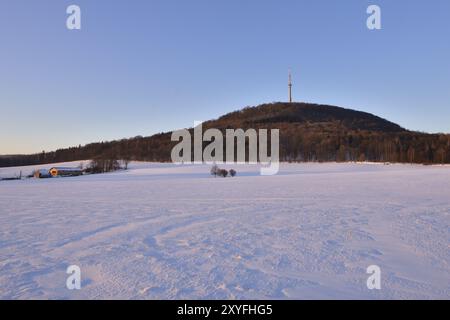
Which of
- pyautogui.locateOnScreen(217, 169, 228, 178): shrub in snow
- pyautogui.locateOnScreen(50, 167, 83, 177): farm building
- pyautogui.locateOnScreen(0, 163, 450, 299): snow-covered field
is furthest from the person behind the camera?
pyautogui.locateOnScreen(50, 167, 83, 177): farm building

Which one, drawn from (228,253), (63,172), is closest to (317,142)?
(63,172)

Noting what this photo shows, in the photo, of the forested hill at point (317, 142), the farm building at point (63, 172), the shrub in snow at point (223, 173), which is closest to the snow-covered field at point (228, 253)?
the shrub in snow at point (223, 173)

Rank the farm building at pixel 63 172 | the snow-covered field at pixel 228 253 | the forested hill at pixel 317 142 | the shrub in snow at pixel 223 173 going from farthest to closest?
the forested hill at pixel 317 142, the farm building at pixel 63 172, the shrub in snow at pixel 223 173, the snow-covered field at pixel 228 253

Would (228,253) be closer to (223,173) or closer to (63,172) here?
(223,173)

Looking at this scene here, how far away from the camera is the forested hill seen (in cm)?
6625

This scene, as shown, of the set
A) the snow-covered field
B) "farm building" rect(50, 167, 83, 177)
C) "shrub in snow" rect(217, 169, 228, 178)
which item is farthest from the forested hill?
the snow-covered field

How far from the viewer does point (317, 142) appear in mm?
75312

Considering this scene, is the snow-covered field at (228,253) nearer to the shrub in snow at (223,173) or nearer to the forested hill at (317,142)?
the shrub in snow at (223,173)

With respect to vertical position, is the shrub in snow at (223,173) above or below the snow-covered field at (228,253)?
above

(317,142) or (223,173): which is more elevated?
(317,142)

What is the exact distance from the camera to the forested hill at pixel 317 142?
66.2 metres

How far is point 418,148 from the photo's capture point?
6488 cm

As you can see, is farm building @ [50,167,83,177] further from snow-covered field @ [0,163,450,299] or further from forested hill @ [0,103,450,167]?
snow-covered field @ [0,163,450,299]
